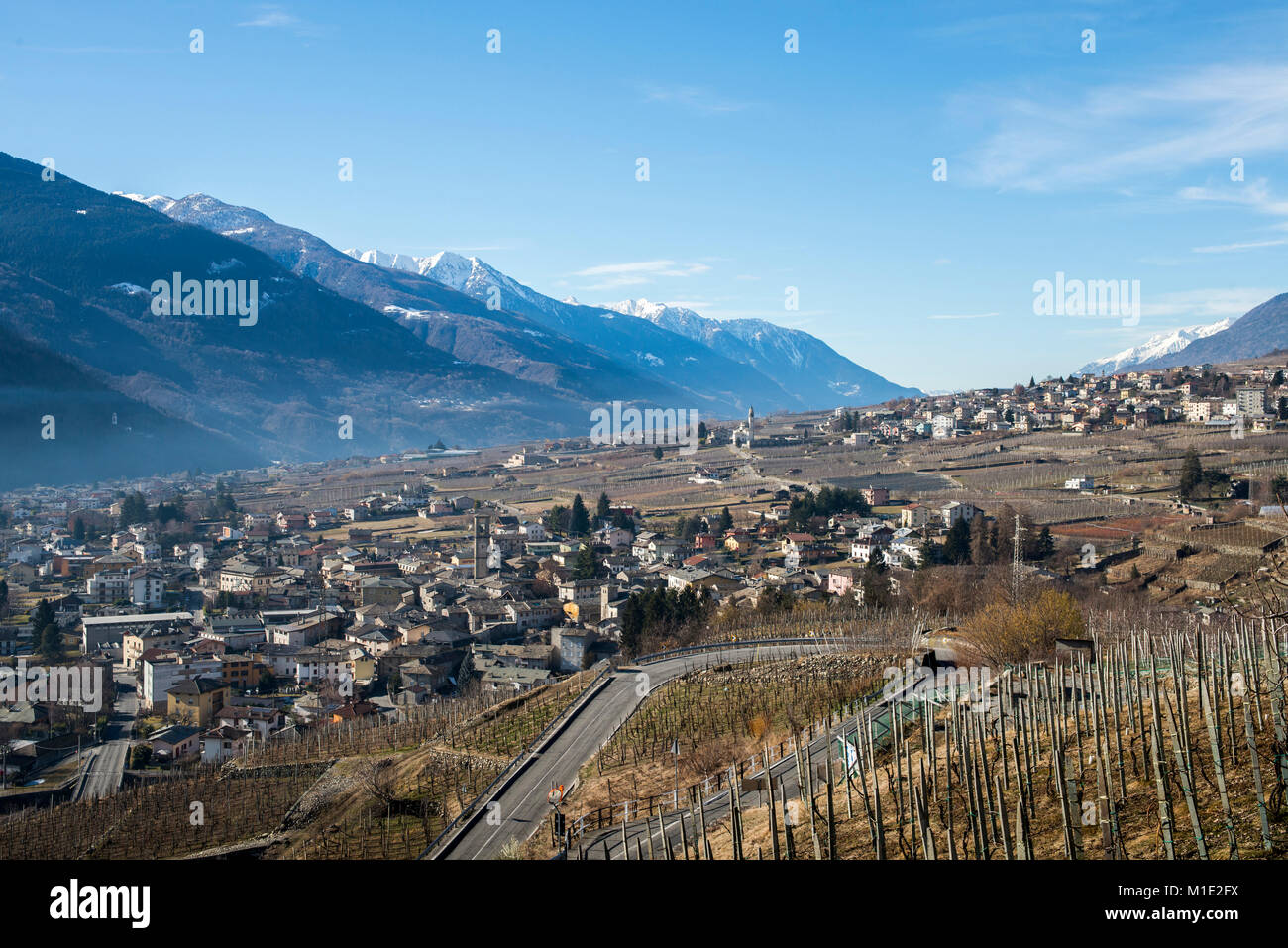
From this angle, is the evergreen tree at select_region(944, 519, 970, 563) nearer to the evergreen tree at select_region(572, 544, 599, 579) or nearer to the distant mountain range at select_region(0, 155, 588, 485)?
the evergreen tree at select_region(572, 544, 599, 579)

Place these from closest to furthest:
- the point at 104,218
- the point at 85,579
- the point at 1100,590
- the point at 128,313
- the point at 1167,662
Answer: the point at 1167,662, the point at 1100,590, the point at 85,579, the point at 128,313, the point at 104,218

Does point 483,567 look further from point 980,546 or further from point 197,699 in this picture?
point 980,546

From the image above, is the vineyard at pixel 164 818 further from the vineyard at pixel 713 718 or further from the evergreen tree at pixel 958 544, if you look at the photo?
the evergreen tree at pixel 958 544

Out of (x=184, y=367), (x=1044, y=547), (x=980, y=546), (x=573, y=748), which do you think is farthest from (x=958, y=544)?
(x=184, y=367)

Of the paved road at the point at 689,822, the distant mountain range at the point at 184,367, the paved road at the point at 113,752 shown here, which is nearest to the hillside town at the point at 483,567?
the paved road at the point at 113,752

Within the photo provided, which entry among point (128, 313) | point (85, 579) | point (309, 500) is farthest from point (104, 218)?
point (85, 579)
